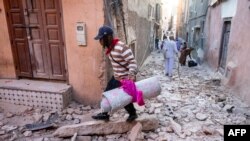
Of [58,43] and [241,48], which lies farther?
[241,48]

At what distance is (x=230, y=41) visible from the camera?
279 inches

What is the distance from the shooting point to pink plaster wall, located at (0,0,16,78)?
490cm

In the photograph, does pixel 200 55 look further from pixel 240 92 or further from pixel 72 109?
pixel 72 109

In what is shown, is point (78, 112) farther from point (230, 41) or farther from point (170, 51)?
point (230, 41)

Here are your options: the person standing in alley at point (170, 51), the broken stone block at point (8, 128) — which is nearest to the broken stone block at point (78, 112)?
the broken stone block at point (8, 128)

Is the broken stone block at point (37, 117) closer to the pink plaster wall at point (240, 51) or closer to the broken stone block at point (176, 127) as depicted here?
the broken stone block at point (176, 127)

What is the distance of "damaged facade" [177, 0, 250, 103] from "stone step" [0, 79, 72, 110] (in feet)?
15.1

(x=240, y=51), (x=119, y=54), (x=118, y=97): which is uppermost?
(x=119, y=54)

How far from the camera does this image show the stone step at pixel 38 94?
15.1ft

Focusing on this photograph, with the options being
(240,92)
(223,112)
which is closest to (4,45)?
(223,112)

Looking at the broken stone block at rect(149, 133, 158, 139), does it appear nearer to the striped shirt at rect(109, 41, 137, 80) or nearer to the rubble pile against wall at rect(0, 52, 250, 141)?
the rubble pile against wall at rect(0, 52, 250, 141)

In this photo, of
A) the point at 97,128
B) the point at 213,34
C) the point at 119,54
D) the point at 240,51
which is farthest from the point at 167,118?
the point at 213,34

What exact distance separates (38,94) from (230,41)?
20.9 feet

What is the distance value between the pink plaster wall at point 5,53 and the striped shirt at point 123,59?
10.8ft
